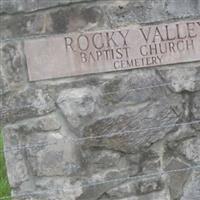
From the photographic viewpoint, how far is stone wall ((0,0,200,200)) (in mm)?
3270

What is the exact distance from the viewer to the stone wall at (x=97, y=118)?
3.27 metres

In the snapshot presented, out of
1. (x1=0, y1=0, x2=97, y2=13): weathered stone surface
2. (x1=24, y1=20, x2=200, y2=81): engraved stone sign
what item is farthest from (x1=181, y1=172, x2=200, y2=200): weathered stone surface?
(x1=0, y1=0, x2=97, y2=13): weathered stone surface

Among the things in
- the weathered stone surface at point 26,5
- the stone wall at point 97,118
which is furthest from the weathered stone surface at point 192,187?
the weathered stone surface at point 26,5

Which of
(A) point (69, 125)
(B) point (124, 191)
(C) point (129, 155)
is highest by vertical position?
(A) point (69, 125)

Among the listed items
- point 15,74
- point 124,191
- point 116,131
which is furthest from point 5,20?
point 124,191

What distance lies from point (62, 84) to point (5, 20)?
0.48 metres

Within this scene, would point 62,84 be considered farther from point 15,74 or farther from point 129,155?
point 129,155

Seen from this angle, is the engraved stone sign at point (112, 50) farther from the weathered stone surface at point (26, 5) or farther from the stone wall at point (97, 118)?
the weathered stone surface at point (26, 5)

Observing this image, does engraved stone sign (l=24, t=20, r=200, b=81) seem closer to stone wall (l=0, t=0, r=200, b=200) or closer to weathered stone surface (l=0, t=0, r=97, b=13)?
stone wall (l=0, t=0, r=200, b=200)

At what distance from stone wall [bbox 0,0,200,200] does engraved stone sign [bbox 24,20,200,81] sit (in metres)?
0.04

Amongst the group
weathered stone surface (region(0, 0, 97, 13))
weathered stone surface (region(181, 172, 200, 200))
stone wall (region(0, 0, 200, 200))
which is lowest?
weathered stone surface (region(181, 172, 200, 200))

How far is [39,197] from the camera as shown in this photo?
3436mm

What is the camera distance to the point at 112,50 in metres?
3.32

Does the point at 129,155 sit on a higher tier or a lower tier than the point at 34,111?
lower
